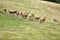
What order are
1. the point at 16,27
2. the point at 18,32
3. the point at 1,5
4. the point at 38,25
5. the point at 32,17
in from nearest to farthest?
1. the point at 18,32
2. the point at 16,27
3. the point at 38,25
4. the point at 32,17
5. the point at 1,5

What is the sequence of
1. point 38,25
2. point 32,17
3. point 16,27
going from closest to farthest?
point 16,27
point 38,25
point 32,17

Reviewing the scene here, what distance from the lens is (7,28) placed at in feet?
49.2

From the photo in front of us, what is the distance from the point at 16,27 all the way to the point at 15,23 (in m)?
0.99

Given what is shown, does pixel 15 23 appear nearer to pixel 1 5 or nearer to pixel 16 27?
pixel 16 27

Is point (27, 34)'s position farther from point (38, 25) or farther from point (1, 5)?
point (1, 5)

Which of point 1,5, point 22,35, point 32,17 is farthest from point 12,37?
point 1,5

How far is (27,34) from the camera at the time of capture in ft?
46.9

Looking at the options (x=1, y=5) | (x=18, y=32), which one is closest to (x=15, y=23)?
(x=18, y=32)

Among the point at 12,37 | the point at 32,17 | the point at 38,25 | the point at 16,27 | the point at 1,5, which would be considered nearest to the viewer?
the point at 12,37

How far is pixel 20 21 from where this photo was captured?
56.5 ft

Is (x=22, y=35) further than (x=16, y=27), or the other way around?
(x=16, y=27)

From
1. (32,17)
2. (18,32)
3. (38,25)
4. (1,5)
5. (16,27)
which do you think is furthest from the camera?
(1,5)

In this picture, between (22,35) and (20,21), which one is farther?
(20,21)

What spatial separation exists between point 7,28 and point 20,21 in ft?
7.93
